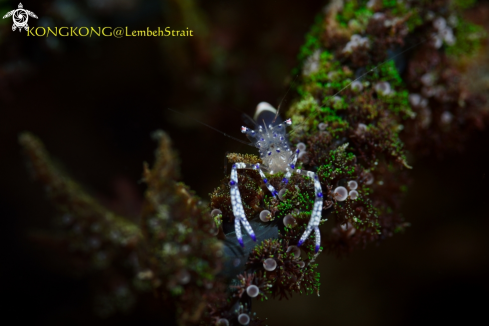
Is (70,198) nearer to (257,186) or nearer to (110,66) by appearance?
(257,186)

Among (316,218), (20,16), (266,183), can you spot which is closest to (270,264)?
(316,218)

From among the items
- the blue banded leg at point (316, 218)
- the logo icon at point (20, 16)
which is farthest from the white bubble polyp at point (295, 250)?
the logo icon at point (20, 16)

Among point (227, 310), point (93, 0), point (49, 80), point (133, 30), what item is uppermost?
point (93, 0)

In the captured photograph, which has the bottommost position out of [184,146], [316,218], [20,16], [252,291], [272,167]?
[252,291]

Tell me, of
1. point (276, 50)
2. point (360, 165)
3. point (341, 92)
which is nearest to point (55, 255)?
point (360, 165)

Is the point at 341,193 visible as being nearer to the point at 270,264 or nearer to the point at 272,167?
the point at 272,167

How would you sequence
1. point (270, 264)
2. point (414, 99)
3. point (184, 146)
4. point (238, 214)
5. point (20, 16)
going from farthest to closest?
1. point (184, 146)
2. point (20, 16)
3. point (414, 99)
4. point (238, 214)
5. point (270, 264)

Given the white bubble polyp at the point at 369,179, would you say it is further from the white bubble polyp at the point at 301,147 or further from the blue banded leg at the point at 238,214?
the blue banded leg at the point at 238,214

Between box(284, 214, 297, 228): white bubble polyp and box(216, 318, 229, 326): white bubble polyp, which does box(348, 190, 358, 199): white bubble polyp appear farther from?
box(216, 318, 229, 326): white bubble polyp
